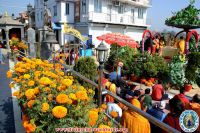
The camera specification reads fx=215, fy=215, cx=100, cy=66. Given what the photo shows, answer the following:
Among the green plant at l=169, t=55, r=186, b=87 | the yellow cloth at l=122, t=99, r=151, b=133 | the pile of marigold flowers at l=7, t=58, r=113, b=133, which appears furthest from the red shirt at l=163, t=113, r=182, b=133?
the green plant at l=169, t=55, r=186, b=87

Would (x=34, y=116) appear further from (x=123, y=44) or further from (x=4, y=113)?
(x=123, y=44)

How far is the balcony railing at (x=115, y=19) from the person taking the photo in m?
25.7

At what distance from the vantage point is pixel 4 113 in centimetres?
534

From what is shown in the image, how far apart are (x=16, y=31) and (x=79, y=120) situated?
2312 cm

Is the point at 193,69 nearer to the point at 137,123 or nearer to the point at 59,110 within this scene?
the point at 137,123

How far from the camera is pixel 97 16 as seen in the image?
26031mm

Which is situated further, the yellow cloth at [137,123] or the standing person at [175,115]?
the yellow cloth at [137,123]

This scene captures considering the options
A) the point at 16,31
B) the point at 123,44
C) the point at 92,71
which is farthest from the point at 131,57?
the point at 16,31

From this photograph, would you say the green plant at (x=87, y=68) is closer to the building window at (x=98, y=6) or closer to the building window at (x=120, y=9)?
the building window at (x=98, y=6)

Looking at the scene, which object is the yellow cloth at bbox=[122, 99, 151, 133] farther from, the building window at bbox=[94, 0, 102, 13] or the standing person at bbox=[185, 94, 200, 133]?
the building window at bbox=[94, 0, 102, 13]

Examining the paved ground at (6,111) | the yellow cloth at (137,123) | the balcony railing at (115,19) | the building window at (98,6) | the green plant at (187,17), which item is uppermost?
the building window at (98,6)

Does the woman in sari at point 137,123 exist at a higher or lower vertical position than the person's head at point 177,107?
lower

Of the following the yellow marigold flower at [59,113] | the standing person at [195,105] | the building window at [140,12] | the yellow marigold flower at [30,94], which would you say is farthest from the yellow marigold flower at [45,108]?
the building window at [140,12]

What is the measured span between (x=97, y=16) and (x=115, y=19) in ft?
11.1
